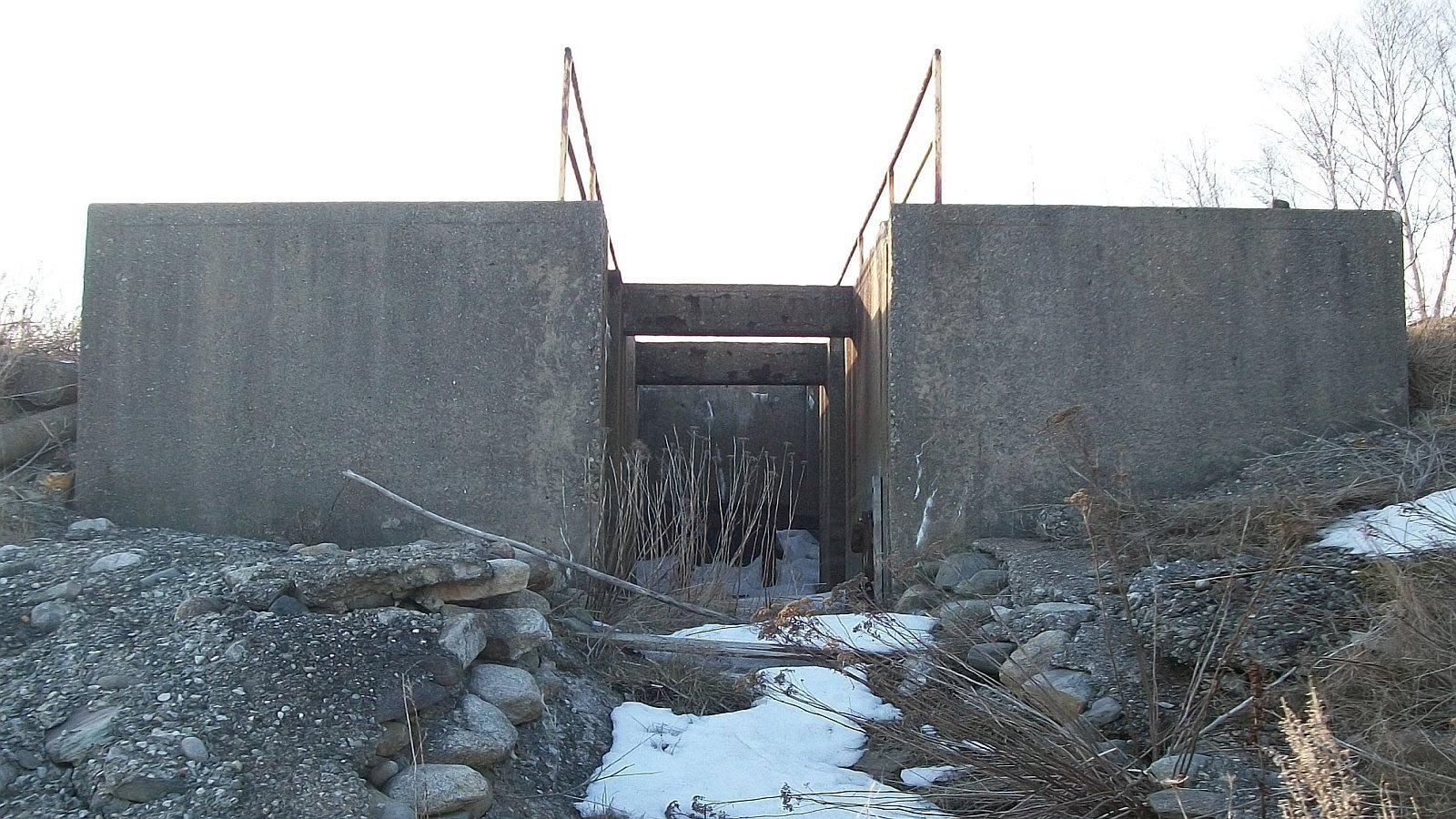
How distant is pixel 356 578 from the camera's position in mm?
4082

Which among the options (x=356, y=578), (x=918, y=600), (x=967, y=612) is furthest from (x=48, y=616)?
(x=918, y=600)

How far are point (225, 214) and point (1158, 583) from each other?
16.4 feet

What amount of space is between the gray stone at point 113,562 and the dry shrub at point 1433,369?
6363mm

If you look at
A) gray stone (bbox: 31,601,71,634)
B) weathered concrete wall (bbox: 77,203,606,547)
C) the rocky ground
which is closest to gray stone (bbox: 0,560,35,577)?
the rocky ground

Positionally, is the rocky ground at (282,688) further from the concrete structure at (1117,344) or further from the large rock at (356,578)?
the concrete structure at (1117,344)

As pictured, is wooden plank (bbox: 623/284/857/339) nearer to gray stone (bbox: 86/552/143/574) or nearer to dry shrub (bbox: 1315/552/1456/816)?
gray stone (bbox: 86/552/143/574)

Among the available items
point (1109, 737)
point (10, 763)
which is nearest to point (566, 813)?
point (10, 763)

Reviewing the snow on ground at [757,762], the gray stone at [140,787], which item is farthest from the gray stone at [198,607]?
the snow on ground at [757,762]

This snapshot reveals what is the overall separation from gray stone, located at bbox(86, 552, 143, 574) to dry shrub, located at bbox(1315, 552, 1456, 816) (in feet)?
14.0

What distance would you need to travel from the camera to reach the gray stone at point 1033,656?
4211 millimetres

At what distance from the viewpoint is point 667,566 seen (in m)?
6.21

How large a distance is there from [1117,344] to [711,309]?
267cm

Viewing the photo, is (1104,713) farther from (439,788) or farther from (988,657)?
(439,788)

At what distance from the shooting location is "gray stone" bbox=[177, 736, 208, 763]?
3.18m
